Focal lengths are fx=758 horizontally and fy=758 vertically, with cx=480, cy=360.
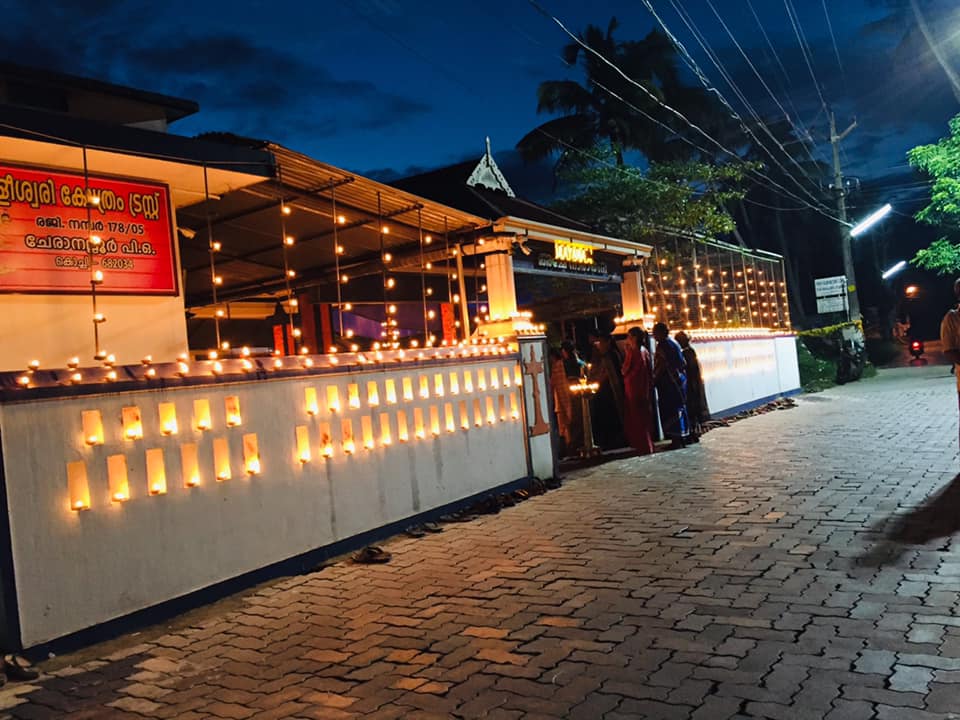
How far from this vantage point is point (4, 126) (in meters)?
5.27

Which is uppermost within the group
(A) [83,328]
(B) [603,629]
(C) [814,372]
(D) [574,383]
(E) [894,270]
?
(E) [894,270]

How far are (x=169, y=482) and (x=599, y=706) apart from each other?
3297 mm

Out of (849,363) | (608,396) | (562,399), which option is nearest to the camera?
(562,399)

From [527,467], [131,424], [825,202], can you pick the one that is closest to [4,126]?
[131,424]

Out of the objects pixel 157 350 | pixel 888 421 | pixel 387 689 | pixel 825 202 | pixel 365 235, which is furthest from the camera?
pixel 825 202

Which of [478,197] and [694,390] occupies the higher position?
[478,197]

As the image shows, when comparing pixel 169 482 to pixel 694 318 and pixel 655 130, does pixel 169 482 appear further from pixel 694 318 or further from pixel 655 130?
pixel 655 130

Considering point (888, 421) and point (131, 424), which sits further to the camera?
point (888, 421)

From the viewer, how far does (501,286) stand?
10.0 m

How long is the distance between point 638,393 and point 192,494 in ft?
24.2

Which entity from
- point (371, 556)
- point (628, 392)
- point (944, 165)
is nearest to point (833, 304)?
point (944, 165)

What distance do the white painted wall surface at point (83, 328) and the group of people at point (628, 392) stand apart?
5870 millimetres

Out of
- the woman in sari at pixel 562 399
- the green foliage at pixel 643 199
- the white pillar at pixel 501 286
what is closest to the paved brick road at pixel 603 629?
the white pillar at pixel 501 286

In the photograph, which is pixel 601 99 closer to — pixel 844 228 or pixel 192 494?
pixel 844 228
